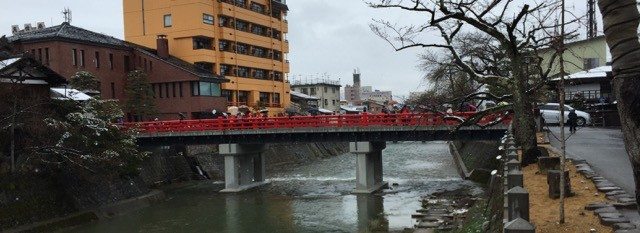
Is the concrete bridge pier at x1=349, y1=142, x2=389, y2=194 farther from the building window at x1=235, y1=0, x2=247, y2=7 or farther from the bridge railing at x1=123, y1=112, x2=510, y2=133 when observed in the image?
the building window at x1=235, y1=0, x2=247, y2=7

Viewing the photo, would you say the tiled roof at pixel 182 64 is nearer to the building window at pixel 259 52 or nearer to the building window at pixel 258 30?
the building window at pixel 259 52

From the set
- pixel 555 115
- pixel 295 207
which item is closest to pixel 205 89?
pixel 295 207

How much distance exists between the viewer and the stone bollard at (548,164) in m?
16.2

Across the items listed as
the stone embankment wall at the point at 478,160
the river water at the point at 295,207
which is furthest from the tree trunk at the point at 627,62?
the stone embankment wall at the point at 478,160

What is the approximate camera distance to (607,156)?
19.2 meters

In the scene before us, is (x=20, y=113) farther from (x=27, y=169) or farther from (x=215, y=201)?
(x=215, y=201)

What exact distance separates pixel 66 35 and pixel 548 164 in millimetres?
38807

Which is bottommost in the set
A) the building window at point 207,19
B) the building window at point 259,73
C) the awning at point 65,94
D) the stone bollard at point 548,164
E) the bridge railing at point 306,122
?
the stone bollard at point 548,164

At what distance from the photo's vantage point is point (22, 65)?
92.7ft

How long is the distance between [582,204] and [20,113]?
23973mm

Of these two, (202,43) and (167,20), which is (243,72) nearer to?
(202,43)

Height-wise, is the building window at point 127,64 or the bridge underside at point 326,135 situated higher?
the building window at point 127,64

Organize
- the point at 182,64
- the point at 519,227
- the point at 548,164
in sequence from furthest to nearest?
the point at 182,64 → the point at 548,164 → the point at 519,227

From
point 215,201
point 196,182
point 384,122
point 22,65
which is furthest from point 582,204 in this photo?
point 196,182
